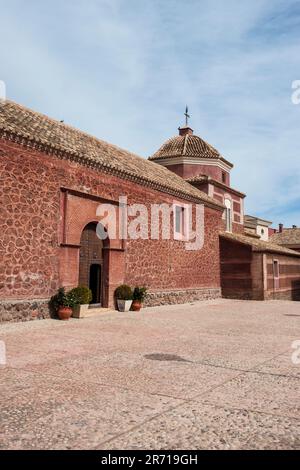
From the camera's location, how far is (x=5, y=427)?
349 cm

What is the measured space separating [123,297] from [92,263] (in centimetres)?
164

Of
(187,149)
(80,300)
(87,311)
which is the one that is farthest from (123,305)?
(187,149)

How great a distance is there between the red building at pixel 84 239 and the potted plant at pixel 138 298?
0.59 meters

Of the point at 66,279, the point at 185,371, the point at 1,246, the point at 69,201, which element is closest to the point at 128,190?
the point at 69,201

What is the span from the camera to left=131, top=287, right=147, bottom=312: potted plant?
14641 millimetres

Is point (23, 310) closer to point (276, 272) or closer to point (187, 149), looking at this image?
point (276, 272)

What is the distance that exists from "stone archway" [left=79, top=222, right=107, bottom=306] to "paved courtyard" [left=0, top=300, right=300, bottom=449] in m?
4.72

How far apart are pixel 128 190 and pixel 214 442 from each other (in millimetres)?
12877

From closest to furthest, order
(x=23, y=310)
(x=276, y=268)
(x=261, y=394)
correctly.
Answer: (x=261, y=394), (x=23, y=310), (x=276, y=268)

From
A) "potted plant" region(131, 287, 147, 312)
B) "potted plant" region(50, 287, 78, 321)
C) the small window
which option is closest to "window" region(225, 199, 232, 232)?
the small window

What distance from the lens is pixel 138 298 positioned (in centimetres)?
1477

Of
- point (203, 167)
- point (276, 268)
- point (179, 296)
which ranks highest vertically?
point (203, 167)

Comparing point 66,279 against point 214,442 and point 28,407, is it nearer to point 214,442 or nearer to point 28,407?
point 28,407
